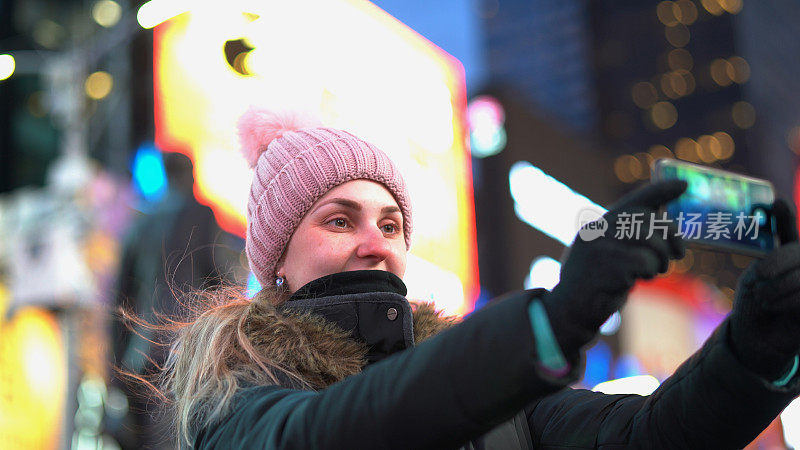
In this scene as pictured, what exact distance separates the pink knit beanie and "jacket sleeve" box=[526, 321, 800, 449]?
77 cm

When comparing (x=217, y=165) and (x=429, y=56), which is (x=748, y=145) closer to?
(x=429, y=56)

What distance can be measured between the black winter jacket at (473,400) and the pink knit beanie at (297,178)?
278 millimetres

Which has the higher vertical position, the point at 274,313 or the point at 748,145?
the point at 274,313

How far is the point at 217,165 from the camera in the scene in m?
7.10

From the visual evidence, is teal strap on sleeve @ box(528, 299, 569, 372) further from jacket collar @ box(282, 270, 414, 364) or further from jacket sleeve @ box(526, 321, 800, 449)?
jacket collar @ box(282, 270, 414, 364)

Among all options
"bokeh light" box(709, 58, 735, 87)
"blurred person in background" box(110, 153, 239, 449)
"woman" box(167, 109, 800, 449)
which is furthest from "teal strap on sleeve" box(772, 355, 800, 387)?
"bokeh light" box(709, 58, 735, 87)

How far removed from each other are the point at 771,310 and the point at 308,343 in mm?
928

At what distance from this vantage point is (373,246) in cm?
198

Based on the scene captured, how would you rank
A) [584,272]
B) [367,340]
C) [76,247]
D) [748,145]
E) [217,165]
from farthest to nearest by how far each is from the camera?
[748,145] → [217,165] → [76,247] → [367,340] → [584,272]

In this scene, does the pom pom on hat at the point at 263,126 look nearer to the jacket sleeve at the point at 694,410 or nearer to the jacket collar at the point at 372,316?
the jacket collar at the point at 372,316

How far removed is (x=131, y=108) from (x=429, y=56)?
16.0 feet

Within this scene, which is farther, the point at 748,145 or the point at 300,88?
the point at 748,145

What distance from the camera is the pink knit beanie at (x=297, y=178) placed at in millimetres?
2098

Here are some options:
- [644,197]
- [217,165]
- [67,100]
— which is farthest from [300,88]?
[644,197]
